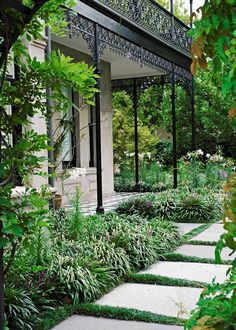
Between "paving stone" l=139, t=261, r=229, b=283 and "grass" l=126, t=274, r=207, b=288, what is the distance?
0.59 feet

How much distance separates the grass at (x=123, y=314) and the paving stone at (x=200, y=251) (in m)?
2.11

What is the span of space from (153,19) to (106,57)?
1.88m

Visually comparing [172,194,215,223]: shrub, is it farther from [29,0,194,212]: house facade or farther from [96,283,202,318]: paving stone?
[96,283,202,318]: paving stone

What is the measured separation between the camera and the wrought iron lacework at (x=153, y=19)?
8517 millimetres

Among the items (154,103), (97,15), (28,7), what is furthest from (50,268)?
(154,103)

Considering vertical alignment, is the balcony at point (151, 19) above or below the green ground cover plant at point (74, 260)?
above

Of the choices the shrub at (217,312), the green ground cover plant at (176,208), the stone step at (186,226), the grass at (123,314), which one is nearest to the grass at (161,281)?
the grass at (123,314)

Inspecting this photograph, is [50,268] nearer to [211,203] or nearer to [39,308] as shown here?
[39,308]

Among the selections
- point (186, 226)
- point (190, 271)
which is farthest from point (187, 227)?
point (190, 271)

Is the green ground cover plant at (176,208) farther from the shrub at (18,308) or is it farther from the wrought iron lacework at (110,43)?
the shrub at (18,308)

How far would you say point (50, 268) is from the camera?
3.70m

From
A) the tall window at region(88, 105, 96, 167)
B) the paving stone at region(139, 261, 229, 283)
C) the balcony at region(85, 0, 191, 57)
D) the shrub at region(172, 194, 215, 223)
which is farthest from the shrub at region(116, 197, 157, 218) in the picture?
the tall window at region(88, 105, 96, 167)

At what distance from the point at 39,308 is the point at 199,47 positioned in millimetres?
2664

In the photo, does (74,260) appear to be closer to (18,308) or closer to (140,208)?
(18,308)
